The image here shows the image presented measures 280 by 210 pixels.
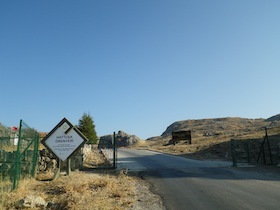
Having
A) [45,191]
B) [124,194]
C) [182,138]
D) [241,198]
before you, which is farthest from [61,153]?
[182,138]

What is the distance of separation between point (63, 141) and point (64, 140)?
6cm

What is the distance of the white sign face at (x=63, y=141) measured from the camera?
13852 millimetres

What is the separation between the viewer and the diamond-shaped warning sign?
13.8 meters

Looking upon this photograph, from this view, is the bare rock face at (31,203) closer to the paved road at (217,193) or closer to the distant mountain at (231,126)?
the paved road at (217,193)

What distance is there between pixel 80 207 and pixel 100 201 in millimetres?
890

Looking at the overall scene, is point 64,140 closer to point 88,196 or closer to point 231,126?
point 88,196

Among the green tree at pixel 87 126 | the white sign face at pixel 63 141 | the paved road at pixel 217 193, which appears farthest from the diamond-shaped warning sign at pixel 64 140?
the green tree at pixel 87 126

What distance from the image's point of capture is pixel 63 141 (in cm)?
1398

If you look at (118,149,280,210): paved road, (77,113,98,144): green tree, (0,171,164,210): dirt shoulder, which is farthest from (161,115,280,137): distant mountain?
(0,171,164,210): dirt shoulder

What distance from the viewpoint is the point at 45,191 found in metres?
10.2

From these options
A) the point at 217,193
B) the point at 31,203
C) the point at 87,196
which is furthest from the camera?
the point at 217,193

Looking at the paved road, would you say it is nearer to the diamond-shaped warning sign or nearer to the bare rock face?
the bare rock face

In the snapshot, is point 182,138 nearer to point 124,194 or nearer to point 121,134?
point 121,134

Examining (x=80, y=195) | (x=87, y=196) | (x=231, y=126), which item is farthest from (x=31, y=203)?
(x=231, y=126)
